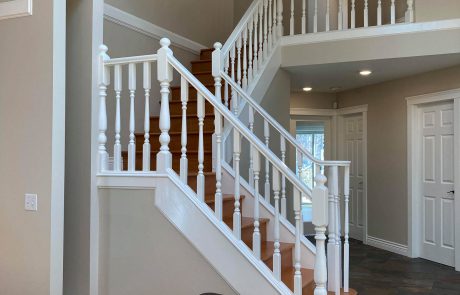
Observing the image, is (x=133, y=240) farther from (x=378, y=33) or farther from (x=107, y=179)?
(x=378, y=33)

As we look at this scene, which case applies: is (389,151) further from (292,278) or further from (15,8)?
(15,8)

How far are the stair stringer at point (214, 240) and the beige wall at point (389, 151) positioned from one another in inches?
156

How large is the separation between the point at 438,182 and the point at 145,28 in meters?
4.12

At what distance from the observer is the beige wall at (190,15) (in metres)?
4.82

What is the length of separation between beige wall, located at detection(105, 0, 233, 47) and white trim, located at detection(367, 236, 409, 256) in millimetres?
3801

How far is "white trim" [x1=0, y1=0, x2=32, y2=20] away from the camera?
9.20 ft

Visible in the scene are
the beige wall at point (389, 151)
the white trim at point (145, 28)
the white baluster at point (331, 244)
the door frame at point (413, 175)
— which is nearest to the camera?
the white baluster at point (331, 244)

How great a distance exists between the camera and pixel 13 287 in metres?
2.89

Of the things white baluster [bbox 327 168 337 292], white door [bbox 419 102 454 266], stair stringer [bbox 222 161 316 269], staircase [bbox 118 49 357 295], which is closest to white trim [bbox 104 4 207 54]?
staircase [bbox 118 49 357 295]

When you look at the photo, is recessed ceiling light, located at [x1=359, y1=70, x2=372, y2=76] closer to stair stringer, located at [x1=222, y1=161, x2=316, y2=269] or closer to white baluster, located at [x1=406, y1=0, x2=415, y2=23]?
white baluster, located at [x1=406, y1=0, x2=415, y2=23]

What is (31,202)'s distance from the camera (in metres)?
2.80

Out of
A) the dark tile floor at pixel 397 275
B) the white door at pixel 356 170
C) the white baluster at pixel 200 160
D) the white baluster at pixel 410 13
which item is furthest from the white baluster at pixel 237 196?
the white door at pixel 356 170

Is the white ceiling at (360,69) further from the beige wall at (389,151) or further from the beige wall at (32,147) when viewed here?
the beige wall at (32,147)

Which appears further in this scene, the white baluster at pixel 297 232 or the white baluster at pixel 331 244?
the white baluster at pixel 331 244
